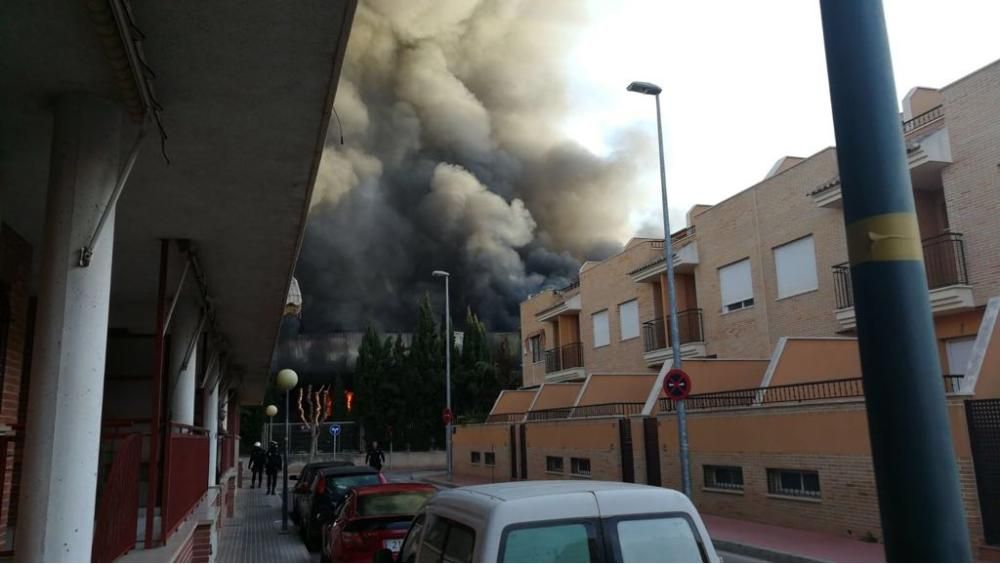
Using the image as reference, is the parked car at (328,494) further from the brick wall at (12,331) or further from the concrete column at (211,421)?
the brick wall at (12,331)

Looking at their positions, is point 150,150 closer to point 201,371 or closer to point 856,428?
point 201,371

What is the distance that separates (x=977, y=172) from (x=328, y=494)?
1682 cm

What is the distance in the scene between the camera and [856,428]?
14.4 meters

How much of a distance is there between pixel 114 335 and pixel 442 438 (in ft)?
133

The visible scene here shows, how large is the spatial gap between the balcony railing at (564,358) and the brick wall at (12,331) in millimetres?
31381

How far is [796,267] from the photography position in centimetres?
2417

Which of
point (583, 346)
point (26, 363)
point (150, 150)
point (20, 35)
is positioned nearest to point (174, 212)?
point (150, 150)

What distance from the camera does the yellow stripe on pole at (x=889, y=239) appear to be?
82.4 inches

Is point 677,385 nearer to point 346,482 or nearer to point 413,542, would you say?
point 346,482

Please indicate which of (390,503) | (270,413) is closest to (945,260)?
(390,503)

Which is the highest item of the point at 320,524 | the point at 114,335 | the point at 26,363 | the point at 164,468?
the point at 114,335

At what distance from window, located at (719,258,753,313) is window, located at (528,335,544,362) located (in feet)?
59.4

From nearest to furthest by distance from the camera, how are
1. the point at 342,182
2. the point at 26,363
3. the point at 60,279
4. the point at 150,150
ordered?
the point at 60,279, the point at 150,150, the point at 26,363, the point at 342,182

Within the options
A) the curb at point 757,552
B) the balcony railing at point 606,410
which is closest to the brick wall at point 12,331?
the curb at point 757,552
